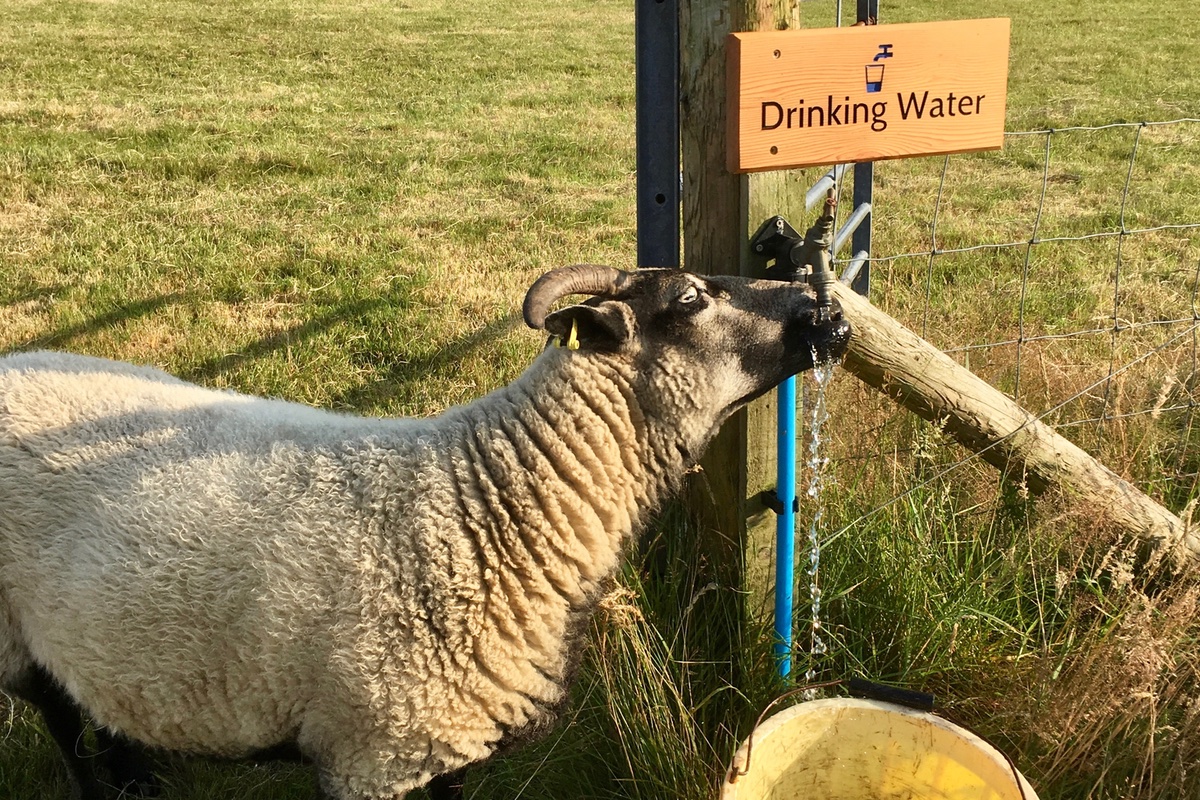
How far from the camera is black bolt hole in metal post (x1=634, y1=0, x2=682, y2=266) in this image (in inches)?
106

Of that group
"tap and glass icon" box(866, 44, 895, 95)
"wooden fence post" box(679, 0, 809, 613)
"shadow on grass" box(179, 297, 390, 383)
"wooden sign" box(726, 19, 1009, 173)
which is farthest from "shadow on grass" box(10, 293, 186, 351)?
"tap and glass icon" box(866, 44, 895, 95)

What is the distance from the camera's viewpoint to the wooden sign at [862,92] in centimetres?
234

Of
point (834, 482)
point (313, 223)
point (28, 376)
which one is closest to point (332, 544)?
point (28, 376)

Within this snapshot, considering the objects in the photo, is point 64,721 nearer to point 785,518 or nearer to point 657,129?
point 785,518

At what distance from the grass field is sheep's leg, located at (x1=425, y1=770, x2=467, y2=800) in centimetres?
18

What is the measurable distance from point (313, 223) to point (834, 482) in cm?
589

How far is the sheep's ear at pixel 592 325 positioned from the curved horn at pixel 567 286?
0.05 meters

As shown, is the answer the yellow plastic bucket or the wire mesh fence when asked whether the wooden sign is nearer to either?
the wire mesh fence

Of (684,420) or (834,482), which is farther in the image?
(834,482)

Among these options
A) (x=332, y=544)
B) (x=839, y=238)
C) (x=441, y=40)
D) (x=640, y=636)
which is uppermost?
(x=441, y=40)

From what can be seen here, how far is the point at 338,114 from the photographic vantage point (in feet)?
41.1

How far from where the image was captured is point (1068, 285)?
6.58m

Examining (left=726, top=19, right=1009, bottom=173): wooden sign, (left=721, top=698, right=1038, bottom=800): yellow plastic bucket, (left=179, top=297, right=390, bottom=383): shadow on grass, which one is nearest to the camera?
(left=726, top=19, right=1009, bottom=173): wooden sign

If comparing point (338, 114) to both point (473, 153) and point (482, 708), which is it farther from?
point (482, 708)
